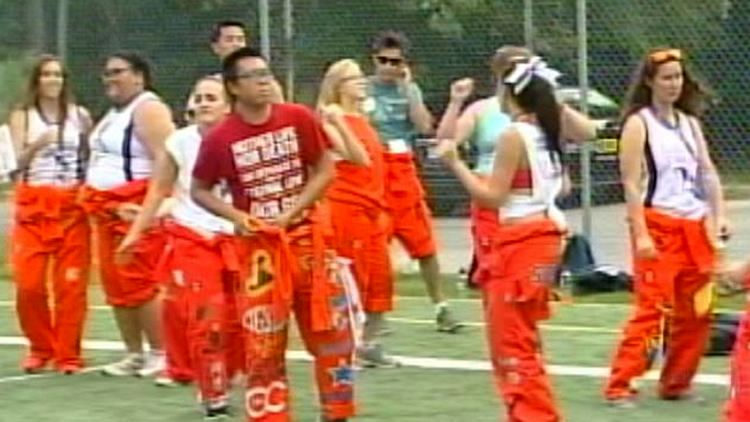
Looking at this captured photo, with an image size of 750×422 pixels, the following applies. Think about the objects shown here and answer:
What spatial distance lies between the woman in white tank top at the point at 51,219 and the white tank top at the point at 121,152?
0.47m

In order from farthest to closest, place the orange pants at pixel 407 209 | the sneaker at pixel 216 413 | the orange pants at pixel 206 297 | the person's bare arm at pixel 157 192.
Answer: the orange pants at pixel 407 209 → the person's bare arm at pixel 157 192 → the sneaker at pixel 216 413 → the orange pants at pixel 206 297

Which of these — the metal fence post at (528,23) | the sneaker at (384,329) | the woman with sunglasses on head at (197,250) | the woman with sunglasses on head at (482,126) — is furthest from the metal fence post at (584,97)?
the woman with sunglasses on head at (197,250)

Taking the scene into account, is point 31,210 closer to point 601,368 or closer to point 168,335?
point 168,335

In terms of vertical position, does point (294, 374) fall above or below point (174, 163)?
below

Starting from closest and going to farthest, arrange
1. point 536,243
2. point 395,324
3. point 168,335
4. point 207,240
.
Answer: point 536,243 → point 207,240 → point 168,335 → point 395,324

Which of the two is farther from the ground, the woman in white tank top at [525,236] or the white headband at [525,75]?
the white headband at [525,75]

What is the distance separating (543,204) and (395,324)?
533cm

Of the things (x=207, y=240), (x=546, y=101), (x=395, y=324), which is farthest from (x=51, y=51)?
(x=546, y=101)

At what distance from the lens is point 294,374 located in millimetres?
11820

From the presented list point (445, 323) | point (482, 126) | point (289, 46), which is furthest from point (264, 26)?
point (482, 126)

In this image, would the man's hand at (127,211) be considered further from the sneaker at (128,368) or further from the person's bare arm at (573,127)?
the person's bare arm at (573,127)

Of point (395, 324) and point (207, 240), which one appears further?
point (395, 324)

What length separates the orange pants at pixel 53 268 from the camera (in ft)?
39.6

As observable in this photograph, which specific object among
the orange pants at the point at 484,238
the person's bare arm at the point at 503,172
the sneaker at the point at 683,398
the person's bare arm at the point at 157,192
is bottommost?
the sneaker at the point at 683,398
